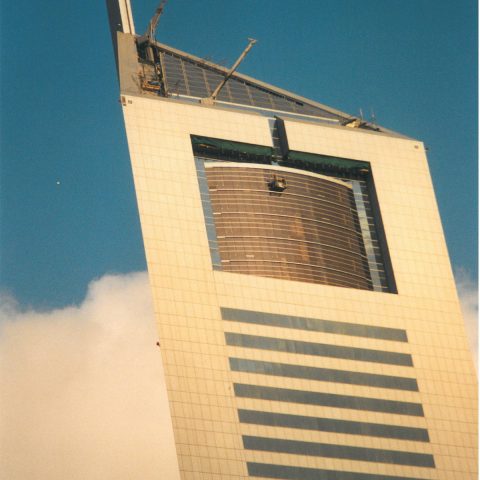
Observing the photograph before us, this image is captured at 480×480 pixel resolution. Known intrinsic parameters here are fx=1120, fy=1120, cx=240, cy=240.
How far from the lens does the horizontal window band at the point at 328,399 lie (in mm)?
169625

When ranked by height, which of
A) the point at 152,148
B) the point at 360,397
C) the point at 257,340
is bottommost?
the point at 360,397

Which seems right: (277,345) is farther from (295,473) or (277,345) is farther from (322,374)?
(295,473)

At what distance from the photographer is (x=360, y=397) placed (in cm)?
17700

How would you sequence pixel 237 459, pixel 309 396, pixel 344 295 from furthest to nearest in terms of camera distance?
pixel 344 295 < pixel 309 396 < pixel 237 459

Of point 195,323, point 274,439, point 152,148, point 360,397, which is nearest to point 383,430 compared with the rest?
point 360,397

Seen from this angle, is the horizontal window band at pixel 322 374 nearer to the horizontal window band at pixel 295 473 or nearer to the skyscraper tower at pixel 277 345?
the skyscraper tower at pixel 277 345

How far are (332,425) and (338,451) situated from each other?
424cm

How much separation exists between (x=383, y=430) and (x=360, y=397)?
6222mm

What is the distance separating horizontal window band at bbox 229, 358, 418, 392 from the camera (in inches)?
6752

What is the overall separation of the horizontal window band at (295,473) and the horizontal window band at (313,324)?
79.3 feet

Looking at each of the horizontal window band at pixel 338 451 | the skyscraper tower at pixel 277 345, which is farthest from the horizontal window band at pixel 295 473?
the horizontal window band at pixel 338 451

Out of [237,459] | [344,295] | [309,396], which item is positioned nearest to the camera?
[237,459]

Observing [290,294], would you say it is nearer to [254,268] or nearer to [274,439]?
[254,268]

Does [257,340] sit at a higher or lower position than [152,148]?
lower
